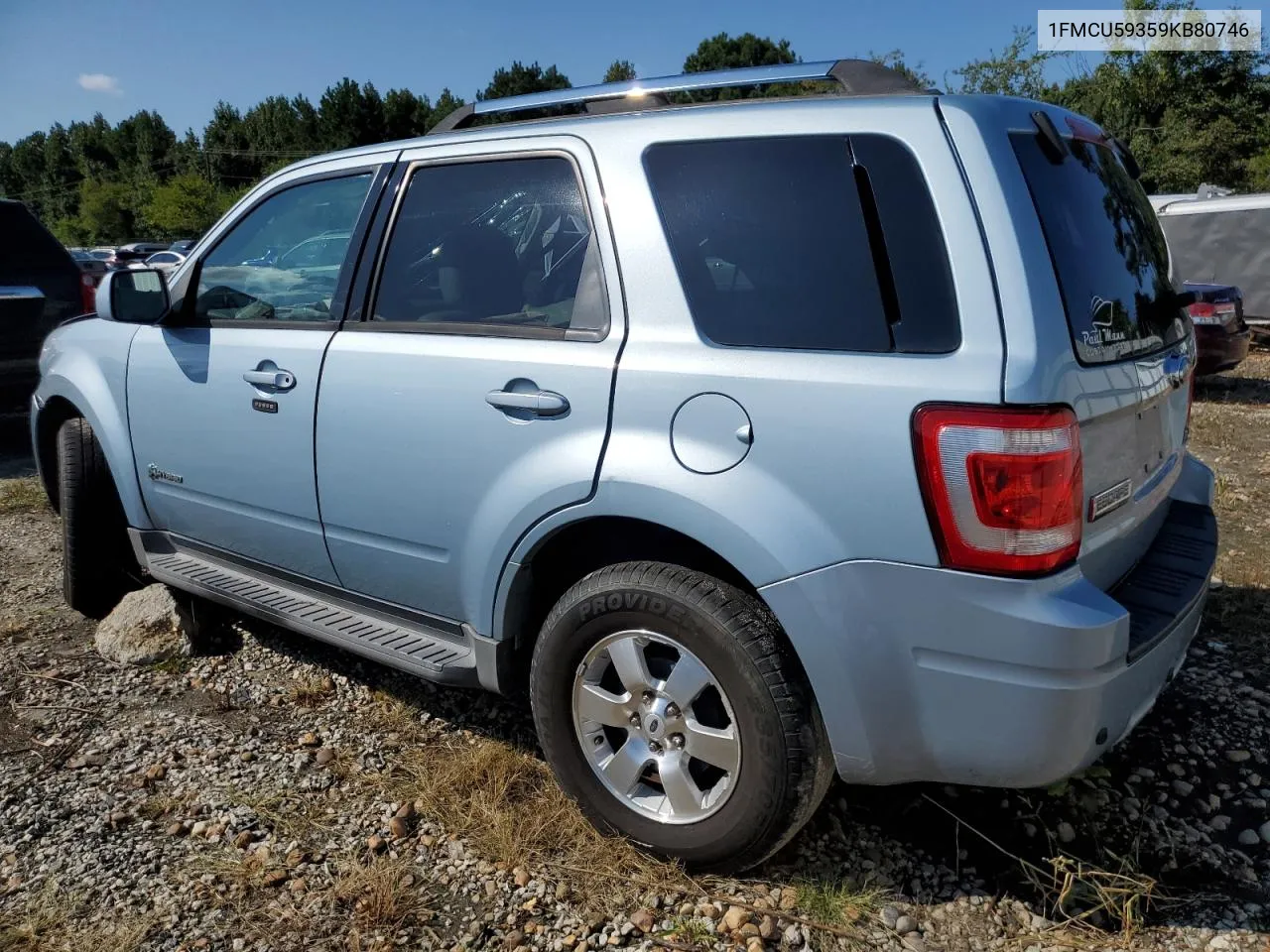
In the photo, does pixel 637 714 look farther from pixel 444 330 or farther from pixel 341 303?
pixel 341 303

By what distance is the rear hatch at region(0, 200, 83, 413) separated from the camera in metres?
6.83

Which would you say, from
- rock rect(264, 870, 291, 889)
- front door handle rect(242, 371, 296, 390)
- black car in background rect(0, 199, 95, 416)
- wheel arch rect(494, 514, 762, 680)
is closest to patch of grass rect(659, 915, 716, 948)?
wheel arch rect(494, 514, 762, 680)

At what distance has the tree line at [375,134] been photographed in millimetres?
29281

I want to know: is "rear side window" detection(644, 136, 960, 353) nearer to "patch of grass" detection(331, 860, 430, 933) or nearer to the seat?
the seat

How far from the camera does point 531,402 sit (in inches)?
95.7

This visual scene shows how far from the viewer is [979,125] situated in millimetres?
2000

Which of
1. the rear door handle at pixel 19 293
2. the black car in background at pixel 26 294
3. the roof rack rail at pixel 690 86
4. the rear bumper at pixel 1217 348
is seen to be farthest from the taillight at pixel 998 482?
the rear bumper at pixel 1217 348

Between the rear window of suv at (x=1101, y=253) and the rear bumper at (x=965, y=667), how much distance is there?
57 cm

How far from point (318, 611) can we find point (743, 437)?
174cm

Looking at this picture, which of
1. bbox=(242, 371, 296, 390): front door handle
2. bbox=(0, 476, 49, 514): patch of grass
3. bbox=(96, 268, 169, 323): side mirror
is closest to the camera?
bbox=(242, 371, 296, 390): front door handle

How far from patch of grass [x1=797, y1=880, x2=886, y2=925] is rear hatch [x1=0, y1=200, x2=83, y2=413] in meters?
6.91

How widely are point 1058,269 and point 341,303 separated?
2.09m

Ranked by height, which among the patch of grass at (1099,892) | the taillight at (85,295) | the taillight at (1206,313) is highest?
the taillight at (85,295)

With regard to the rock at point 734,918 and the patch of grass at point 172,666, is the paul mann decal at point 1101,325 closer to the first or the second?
the rock at point 734,918
